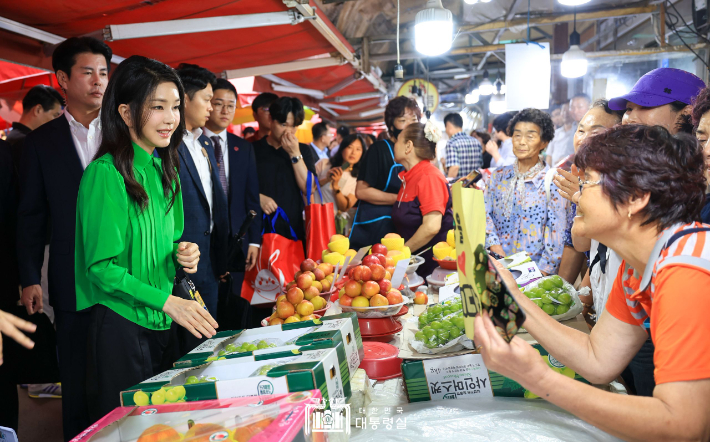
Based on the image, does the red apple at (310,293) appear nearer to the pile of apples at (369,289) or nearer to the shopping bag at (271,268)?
the pile of apples at (369,289)

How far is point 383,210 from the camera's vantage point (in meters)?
3.91

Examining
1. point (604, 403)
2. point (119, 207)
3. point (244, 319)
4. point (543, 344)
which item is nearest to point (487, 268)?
point (604, 403)

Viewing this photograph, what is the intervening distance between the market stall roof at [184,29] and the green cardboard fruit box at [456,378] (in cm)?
281

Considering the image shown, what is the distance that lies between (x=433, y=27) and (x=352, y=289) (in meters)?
2.36

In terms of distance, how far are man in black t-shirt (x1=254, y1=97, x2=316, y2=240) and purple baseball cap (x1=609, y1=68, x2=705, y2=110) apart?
2510 mm

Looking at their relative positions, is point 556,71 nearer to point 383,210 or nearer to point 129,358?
point 383,210

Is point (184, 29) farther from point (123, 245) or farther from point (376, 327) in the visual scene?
point (376, 327)

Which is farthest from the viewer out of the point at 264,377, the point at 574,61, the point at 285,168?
the point at 574,61

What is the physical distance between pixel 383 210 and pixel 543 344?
2.48m

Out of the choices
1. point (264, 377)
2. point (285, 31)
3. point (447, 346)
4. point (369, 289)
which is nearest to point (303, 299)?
point (369, 289)

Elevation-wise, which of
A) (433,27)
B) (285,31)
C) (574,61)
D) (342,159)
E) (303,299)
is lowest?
(303,299)

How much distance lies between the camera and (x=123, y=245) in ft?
5.49

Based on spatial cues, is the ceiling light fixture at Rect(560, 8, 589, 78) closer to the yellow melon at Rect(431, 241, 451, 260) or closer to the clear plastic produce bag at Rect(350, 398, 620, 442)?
the yellow melon at Rect(431, 241, 451, 260)

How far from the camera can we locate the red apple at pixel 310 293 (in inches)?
87.0
